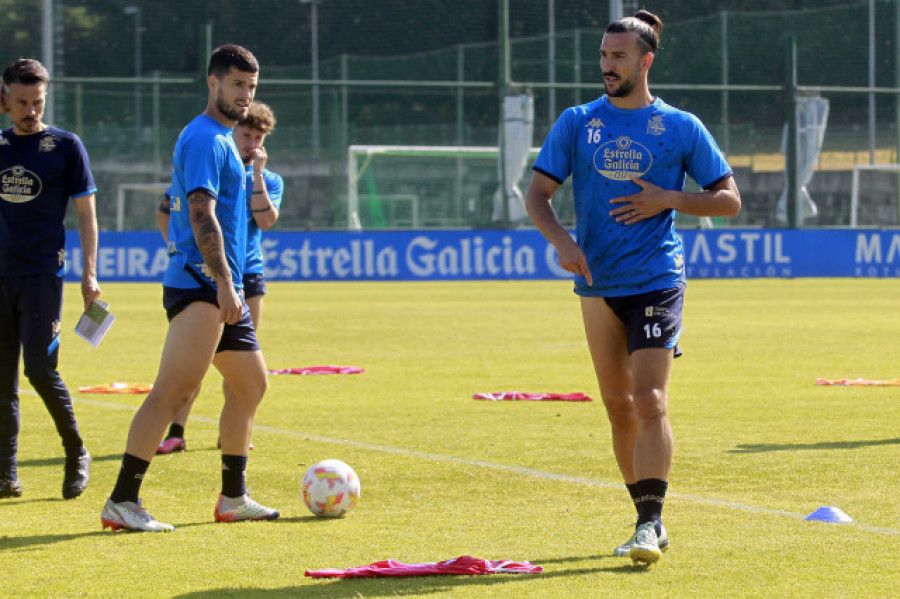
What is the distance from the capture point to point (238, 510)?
6496 mm

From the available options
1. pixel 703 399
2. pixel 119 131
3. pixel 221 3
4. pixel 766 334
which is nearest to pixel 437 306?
pixel 766 334

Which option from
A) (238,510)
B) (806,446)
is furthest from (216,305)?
(806,446)

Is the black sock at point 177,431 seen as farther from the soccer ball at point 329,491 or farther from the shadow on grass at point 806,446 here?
the shadow on grass at point 806,446

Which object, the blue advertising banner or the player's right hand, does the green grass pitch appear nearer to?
the player's right hand

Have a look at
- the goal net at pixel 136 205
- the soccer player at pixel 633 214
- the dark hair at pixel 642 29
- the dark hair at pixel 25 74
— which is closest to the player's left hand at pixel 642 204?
the soccer player at pixel 633 214

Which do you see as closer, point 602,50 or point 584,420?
point 602,50

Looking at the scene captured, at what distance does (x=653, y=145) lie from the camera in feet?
19.1

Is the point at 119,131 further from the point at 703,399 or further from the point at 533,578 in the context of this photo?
the point at 533,578

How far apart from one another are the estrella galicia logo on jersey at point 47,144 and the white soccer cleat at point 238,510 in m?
2.11

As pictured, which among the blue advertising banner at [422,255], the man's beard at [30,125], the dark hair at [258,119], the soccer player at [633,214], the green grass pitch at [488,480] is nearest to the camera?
the green grass pitch at [488,480]

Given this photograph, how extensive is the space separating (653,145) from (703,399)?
233 inches

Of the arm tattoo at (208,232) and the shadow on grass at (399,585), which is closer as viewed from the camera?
the shadow on grass at (399,585)

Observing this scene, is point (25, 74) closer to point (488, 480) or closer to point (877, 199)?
point (488, 480)

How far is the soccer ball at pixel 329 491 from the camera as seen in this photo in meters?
6.59
